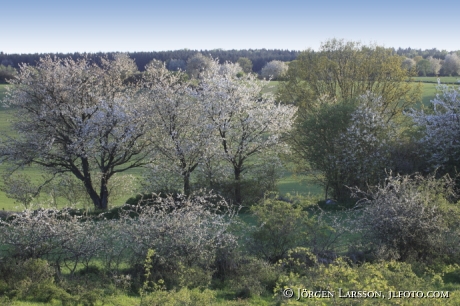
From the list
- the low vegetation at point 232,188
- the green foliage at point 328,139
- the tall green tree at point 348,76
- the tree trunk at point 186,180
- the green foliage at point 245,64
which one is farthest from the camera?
the green foliage at point 245,64

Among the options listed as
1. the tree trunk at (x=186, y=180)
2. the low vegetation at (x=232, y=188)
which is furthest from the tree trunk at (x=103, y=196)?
the tree trunk at (x=186, y=180)

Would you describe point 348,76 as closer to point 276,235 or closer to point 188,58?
point 276,235

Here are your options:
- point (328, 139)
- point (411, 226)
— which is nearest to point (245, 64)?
point (328, 139)

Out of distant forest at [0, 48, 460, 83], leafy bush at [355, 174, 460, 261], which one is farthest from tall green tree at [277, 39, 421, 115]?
distant forest at [0, 48, 460, 83]

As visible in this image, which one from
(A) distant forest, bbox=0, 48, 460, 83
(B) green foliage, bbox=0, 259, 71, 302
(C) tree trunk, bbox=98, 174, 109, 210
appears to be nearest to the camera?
(B) green foliage, bbox=0, 259, 71, 302

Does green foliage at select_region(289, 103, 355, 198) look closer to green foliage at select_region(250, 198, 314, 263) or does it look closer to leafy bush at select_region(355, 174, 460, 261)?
leafy bush at select_region(355, 174, 460, 261)

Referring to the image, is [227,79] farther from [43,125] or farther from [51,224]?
[51,224]

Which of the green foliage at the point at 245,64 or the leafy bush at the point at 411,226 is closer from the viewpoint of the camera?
the leafy bush at the point at 411,226

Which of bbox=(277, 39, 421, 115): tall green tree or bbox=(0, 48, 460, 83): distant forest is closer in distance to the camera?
bbox=(277, 39, 421, 115): tall green tree

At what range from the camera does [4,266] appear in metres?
8.94

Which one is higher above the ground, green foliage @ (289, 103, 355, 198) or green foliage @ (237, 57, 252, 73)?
green foliage @ (237, 57, 252, 73)

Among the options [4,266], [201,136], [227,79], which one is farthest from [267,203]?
[227,79]

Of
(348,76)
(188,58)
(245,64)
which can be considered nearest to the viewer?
(348,76)

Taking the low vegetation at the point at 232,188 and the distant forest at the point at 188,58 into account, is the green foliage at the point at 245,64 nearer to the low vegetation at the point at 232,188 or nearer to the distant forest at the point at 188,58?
the distant forest at the point at 188,58
